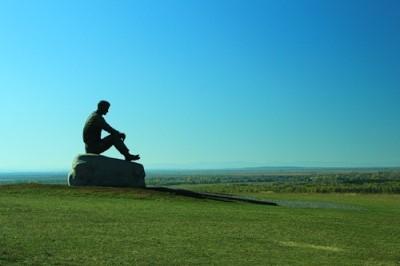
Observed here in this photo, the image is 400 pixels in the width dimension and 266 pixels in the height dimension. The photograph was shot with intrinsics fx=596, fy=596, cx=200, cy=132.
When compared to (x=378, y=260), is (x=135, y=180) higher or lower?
higher

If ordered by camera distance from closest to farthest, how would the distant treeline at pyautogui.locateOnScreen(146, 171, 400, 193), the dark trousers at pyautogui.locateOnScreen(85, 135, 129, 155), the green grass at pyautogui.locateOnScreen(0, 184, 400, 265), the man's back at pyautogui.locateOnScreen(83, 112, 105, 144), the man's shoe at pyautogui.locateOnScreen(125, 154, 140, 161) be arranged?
the green grass at pyautogui.locateOnScreen(0, 184, 400, 265) → the man's back at pyautogui.locateOnScreen(83, 112, 105, 144) → the dark trousers at pyautogui.locateOnScreen(85, 135, 129, 155) → the man's shoe at pyautogui.locateOnScreen(125, 154, 140, 161) → the distant treeline at pyautogui.locateOnScreen(146, 171, 400, 193)

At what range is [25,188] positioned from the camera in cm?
2848

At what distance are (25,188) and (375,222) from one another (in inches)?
636

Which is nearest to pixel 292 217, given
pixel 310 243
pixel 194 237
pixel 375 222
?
pixel 375 222

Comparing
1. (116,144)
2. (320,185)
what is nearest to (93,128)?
(116,144)

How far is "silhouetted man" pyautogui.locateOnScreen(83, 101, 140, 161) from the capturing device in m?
Result: 30.6

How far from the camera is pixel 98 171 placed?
1178 inches

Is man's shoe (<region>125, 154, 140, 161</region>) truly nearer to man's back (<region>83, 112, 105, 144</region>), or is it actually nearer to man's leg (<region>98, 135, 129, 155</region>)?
man's leg (<region>98, 135, 129, 155</region>)

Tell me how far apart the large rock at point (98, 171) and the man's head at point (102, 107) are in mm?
2480

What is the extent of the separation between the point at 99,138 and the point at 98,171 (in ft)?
6.08

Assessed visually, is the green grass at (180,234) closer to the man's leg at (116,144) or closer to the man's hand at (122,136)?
the man's leg at (116,144)

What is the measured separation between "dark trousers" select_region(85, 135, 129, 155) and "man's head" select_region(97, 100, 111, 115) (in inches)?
54.2

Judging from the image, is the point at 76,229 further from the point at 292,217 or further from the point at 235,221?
the point at 292,217

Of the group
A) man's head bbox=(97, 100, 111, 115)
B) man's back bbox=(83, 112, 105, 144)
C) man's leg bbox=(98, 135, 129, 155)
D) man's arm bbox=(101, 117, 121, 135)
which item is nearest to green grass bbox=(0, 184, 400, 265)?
man's leg bbox=(98, 135, 129, 155)
